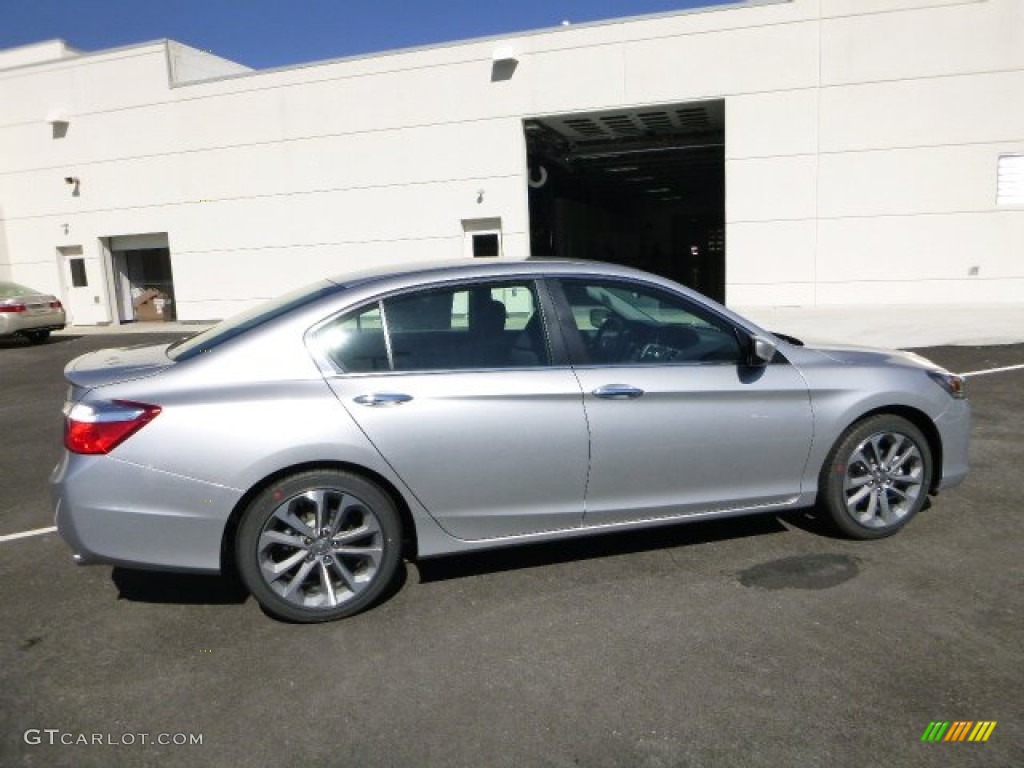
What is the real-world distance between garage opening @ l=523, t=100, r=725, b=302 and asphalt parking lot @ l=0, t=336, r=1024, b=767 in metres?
14.3

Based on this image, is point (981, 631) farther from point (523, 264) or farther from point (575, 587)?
point (523, 264)

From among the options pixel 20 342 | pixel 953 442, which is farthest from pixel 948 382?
pixel 20 342

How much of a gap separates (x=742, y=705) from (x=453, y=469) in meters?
1.57

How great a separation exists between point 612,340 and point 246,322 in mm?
1867

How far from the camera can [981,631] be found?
3.27 m

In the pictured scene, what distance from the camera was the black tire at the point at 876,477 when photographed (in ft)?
13.8

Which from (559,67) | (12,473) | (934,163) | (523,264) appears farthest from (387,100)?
(523,264)

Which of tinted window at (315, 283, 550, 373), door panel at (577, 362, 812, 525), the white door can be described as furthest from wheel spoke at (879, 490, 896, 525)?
the white door

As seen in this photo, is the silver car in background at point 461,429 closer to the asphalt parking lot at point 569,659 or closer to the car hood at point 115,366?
the car hood at point 115,366

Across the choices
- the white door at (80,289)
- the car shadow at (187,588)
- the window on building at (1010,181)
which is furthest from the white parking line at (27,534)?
the white door at (80,289)

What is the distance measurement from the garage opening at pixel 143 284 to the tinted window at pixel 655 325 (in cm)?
2062

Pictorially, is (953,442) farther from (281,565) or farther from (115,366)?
(115,366)

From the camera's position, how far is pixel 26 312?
17328 millimetres

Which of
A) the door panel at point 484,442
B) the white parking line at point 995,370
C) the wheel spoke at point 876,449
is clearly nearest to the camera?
the door panel at point 484,442
